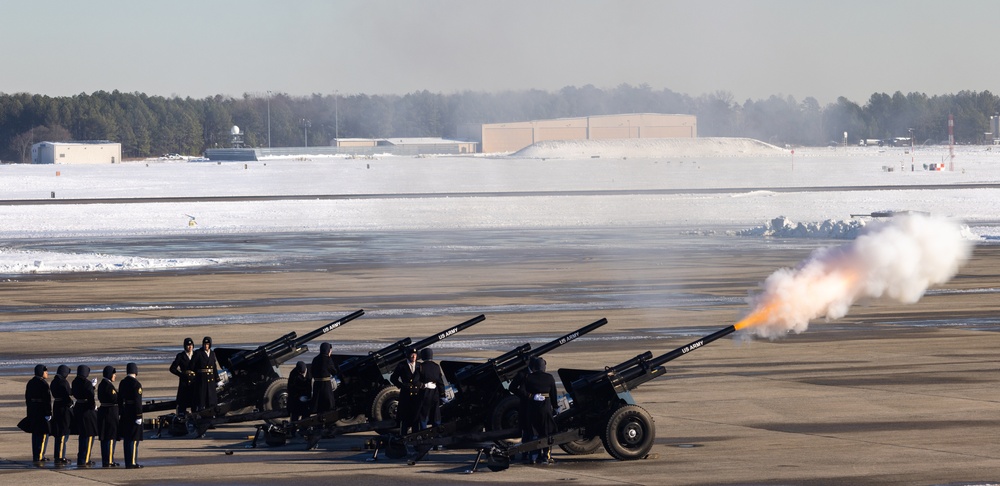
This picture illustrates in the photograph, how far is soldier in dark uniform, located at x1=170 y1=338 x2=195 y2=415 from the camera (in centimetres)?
2020

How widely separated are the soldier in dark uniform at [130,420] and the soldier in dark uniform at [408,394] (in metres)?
3.68

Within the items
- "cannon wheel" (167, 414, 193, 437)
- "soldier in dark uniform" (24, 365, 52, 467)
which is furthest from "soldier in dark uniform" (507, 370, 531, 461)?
"soldier in dark uniform" (24, 365, 52, 467)

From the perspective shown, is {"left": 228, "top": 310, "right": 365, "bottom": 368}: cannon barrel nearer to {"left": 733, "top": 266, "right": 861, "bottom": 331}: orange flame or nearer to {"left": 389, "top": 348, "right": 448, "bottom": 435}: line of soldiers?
{"left": 389, "top": 348, "right": 448, "bottom": 435}: line of soldiers

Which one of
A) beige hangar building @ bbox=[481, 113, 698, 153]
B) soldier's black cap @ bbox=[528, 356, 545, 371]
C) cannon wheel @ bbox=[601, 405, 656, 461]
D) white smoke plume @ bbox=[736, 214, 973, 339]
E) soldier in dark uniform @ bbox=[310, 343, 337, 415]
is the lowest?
cannon wheel @ bbox=[601, 405, 656, 461]

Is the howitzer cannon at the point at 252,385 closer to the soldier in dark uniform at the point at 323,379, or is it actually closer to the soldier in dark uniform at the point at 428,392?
the soldier in dark uniform at the point at 323,379

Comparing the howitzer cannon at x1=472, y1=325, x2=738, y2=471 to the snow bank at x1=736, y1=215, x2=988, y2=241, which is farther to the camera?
the snow bank at x1=736, y1=215, x2=988, y2=241

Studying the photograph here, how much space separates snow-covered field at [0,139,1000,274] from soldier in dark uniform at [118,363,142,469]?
34610 mm

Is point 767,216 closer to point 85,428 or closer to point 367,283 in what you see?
point 367,283

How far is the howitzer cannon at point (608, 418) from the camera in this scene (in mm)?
18078

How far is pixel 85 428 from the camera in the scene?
18344 mm

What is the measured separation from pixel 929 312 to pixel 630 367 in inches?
778

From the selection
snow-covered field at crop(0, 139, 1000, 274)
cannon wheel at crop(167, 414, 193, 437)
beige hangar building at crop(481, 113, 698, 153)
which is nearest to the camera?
cannon wheel at crop(167, 414, 193, 437)

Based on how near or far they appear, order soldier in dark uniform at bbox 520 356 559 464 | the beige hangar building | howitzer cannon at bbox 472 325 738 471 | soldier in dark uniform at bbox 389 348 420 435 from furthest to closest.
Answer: the beige hangar building → soldier in dark uniform at bbox 389 348 420 435 → howitzer cannon at bbox 472 325 738 471 → soldier in dark uniform at bbox 520 356 559 464

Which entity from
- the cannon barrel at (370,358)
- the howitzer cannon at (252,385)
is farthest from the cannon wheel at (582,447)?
the howitzer cannon at (252,385)
